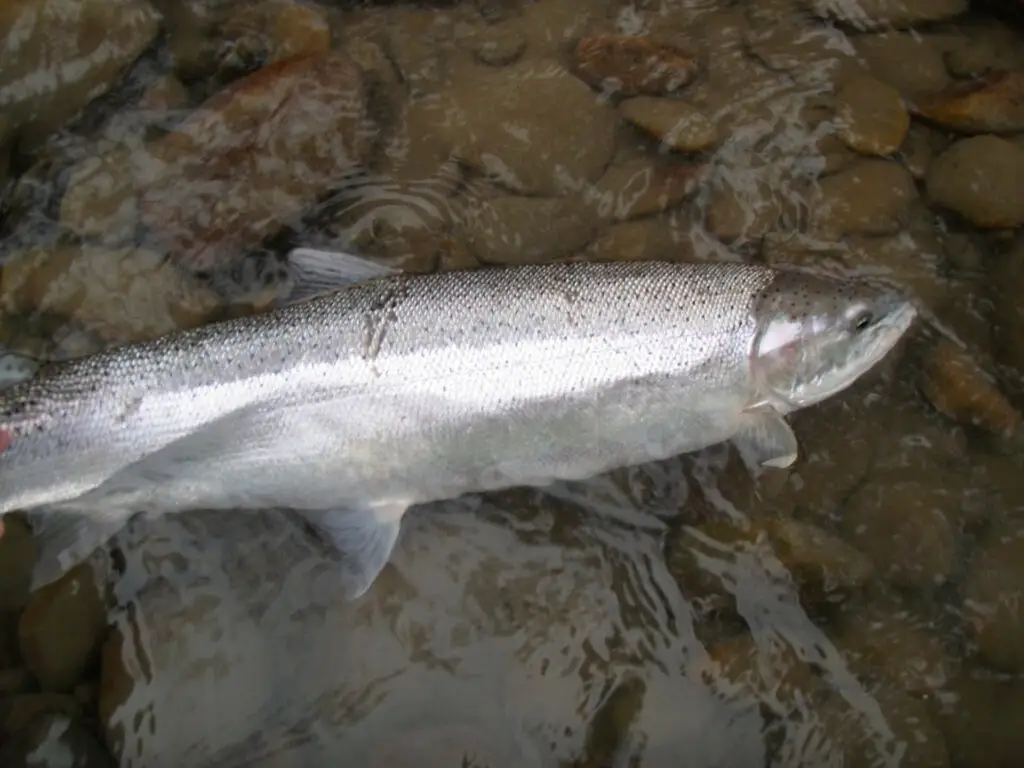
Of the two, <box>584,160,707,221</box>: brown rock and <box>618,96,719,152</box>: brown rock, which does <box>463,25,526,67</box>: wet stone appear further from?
<box>584,160,707,221</box>: brown rock

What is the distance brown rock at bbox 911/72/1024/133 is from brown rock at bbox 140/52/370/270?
94.3 inches

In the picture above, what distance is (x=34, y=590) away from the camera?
2922 millimetres

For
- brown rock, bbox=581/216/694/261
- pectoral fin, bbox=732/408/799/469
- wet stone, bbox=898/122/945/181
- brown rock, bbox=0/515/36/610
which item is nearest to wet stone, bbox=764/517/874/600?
pectoral fin, bbox=732/408/799/469

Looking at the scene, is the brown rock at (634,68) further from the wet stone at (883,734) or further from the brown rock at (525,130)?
the wet stone at (883,734)

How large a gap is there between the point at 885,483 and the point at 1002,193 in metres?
1.26

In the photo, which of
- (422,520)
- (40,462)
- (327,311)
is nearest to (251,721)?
(422,520)

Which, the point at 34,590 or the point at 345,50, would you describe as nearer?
the point at 34,590

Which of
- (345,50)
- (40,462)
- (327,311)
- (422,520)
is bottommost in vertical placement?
(422,520)

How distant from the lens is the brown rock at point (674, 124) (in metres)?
3.45

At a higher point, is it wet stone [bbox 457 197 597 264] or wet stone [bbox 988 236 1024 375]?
wet stone [bbox 457 197 597 264]

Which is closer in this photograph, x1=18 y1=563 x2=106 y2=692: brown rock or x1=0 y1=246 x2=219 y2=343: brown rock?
x1=18 y1=563 x2=106 y2=692: brown rock

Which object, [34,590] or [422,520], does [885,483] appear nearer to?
[422,520]

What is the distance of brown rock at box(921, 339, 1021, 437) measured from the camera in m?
3.19

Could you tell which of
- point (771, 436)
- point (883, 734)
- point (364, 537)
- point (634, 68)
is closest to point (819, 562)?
point (771, 436)
